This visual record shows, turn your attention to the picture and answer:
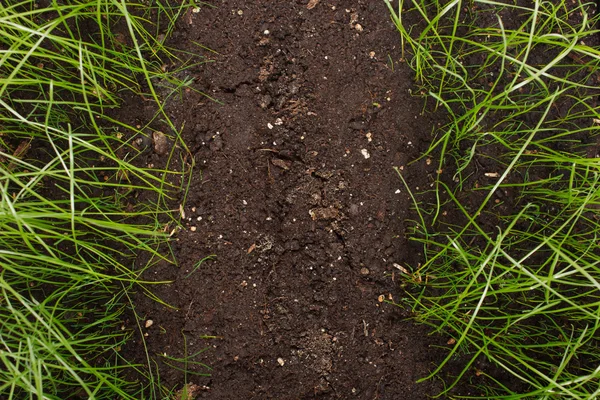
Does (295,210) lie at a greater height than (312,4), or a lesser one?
lesser

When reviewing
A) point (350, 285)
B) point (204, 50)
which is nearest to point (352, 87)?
point (204, 50)

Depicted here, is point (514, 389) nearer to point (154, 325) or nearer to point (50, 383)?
point (154, 325)

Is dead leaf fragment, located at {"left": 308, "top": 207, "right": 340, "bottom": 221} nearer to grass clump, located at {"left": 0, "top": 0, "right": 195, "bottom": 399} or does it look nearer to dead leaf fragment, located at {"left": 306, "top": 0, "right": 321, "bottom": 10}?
grass clump, located at {"left": 0, "top": 0, "right": 195, "bottom": 399}

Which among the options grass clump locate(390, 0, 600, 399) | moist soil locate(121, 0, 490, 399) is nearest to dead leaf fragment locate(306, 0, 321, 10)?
moist soil locate(121, 0, 490, 399)

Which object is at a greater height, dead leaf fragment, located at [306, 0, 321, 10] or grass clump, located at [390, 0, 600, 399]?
dead leaf fragment, located at [306, 0, 321, 10]

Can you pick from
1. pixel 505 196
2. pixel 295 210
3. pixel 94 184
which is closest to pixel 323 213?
pixel 295 210

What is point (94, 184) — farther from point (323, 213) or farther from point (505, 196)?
point (505, 196)

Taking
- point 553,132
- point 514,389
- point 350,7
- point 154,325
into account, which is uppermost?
point 350,7

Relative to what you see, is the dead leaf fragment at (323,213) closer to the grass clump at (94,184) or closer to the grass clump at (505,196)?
the grass clump at (505,196)
